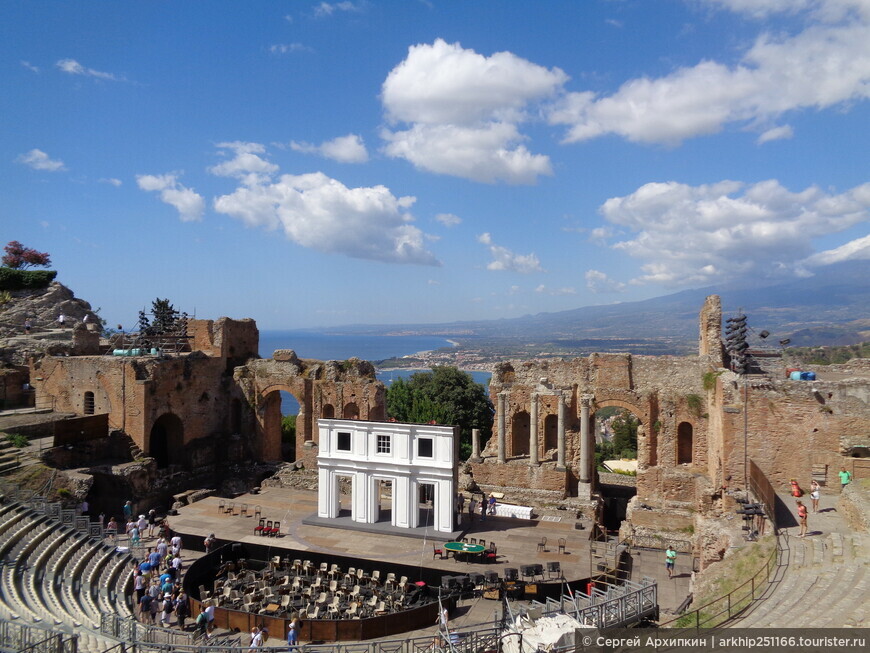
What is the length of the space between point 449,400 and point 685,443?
22.6m

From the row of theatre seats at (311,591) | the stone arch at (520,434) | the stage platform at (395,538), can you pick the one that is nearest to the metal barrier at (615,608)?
the stage platform at (395,538)

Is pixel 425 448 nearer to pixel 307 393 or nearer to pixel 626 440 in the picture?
pixel 307 393

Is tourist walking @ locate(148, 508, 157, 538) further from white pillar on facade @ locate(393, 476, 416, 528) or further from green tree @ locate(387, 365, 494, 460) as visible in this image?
green tree @ locate(387, 365, 494, 460)

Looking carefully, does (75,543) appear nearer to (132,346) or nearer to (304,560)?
(304,560)

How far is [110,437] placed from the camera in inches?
1195

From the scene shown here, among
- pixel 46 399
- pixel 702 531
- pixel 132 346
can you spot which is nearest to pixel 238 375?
pixel 132 346

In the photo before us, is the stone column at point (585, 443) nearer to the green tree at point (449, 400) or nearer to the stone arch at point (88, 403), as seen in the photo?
the green tree at point (449, 400)

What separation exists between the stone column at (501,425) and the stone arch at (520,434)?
1982 mm

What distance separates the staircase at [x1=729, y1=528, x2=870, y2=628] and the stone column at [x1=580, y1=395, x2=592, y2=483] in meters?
11.3

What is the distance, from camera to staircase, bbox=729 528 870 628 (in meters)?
12.3

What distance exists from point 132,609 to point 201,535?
547 centimetres

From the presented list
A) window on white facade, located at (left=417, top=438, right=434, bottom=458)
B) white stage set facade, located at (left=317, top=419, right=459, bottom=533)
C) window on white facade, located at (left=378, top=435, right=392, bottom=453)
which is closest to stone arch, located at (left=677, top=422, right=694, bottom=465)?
white stage set facade, located at (left=317, top=419, right=459, bottom=533)

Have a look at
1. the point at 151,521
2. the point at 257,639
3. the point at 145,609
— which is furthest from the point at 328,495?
the point at 257,639

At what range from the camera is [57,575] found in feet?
63.1
